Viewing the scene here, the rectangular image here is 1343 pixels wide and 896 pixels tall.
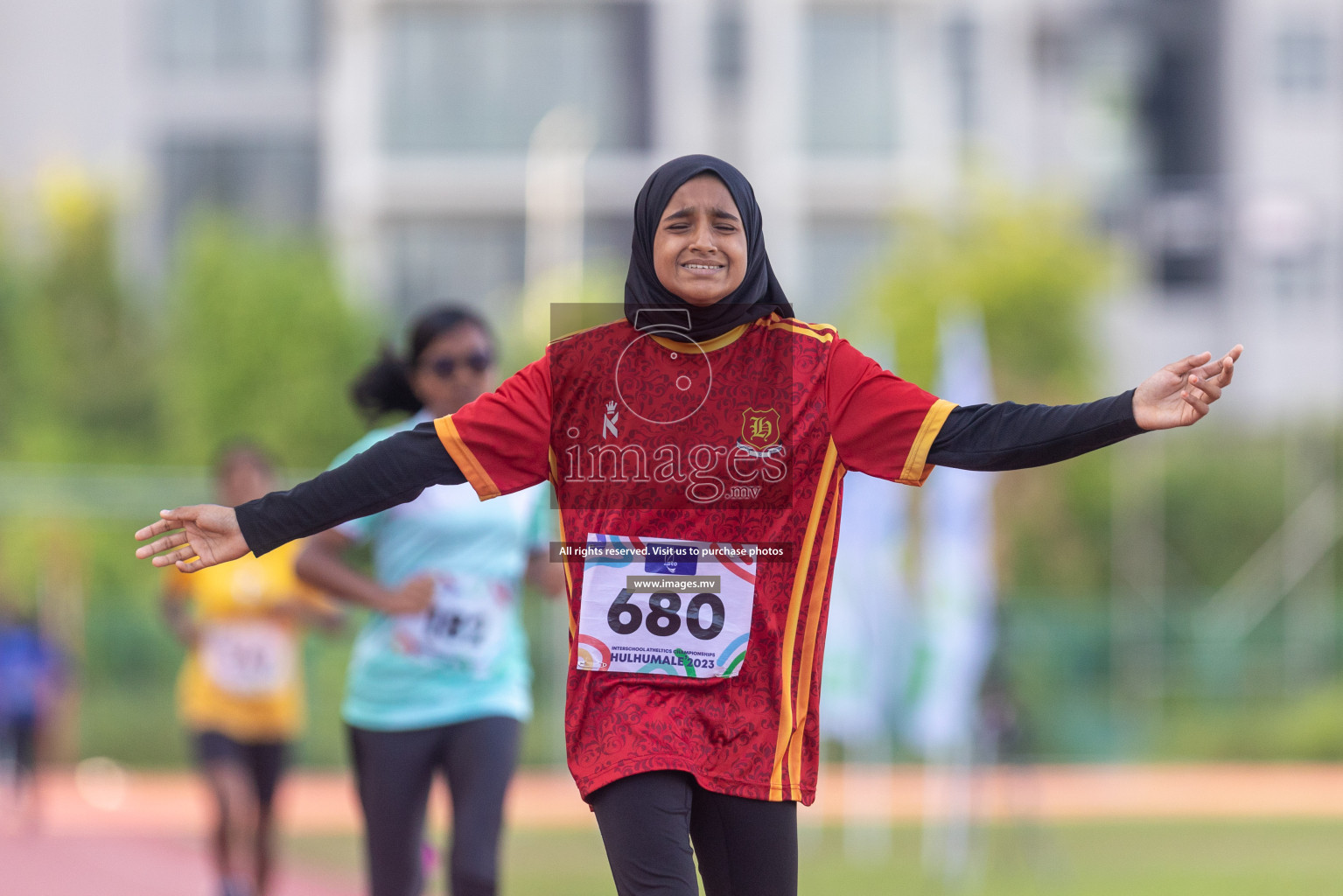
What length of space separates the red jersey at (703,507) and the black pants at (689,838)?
51mm

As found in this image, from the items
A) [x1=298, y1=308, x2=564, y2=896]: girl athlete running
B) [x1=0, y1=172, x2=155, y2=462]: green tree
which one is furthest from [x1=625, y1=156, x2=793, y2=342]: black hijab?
[x1=0, y1=172, x2=155, y2=462]: green tree

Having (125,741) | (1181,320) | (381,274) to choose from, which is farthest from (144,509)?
(1181,320)

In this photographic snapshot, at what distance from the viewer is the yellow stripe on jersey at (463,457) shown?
3783 millimetres

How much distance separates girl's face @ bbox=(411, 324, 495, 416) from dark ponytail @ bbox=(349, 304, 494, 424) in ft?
0.10

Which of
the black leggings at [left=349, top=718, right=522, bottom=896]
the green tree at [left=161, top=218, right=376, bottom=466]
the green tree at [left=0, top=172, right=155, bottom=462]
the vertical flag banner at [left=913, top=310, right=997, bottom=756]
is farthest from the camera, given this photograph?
the green tree at [left=0, top=172, right=155, bottom=462]

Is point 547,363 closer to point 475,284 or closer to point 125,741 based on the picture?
point 125,741

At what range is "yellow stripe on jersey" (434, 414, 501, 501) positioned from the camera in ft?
12.4

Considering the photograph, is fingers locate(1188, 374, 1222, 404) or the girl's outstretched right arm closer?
fingers locate(1188, 374, 1222, 404)

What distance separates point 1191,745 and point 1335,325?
1732 cm

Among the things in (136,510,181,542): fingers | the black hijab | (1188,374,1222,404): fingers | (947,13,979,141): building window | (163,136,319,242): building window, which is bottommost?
(136,510,181,542): fingers

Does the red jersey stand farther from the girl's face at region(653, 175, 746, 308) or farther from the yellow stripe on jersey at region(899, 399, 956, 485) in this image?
the girl's face at region(653, 175, 746, 308)

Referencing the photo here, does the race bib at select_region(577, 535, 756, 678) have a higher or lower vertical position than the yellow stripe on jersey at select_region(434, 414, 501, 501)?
lower

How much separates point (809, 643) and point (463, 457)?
836mm

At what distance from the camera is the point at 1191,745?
22.8 meters
